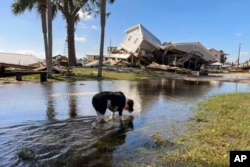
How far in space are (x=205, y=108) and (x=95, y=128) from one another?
5668mm

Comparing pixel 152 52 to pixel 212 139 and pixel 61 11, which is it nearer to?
pixel 61 11

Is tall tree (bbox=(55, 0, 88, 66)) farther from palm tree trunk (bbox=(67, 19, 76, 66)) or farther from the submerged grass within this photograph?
the submerged grass

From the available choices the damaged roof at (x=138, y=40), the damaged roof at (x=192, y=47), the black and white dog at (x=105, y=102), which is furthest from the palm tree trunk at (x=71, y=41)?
the black and white dog at (x=105, y=102)

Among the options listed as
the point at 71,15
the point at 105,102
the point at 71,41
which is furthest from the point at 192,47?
the point at 105,102

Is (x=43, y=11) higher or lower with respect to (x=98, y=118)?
higher

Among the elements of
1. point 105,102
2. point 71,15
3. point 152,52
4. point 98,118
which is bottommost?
point 98,118

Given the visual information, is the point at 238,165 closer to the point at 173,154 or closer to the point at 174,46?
the point at 173,154

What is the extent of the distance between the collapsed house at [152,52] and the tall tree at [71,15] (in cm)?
1452

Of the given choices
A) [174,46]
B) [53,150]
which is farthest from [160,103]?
[174,46]

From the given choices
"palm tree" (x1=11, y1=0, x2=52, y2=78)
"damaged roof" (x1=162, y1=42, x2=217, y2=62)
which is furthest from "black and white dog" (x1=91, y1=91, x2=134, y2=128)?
"damaged roof" (x1=162, y1=42, x2=217, y2=62)

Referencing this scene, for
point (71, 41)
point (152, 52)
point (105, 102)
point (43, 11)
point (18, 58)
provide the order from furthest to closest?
point (152, 52)
point (18, 58)
point (71, 41)
point (43, 11)
point (105, 102)

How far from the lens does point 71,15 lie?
135 feet

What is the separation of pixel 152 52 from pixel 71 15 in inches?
821

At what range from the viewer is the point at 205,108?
13.0 metres
